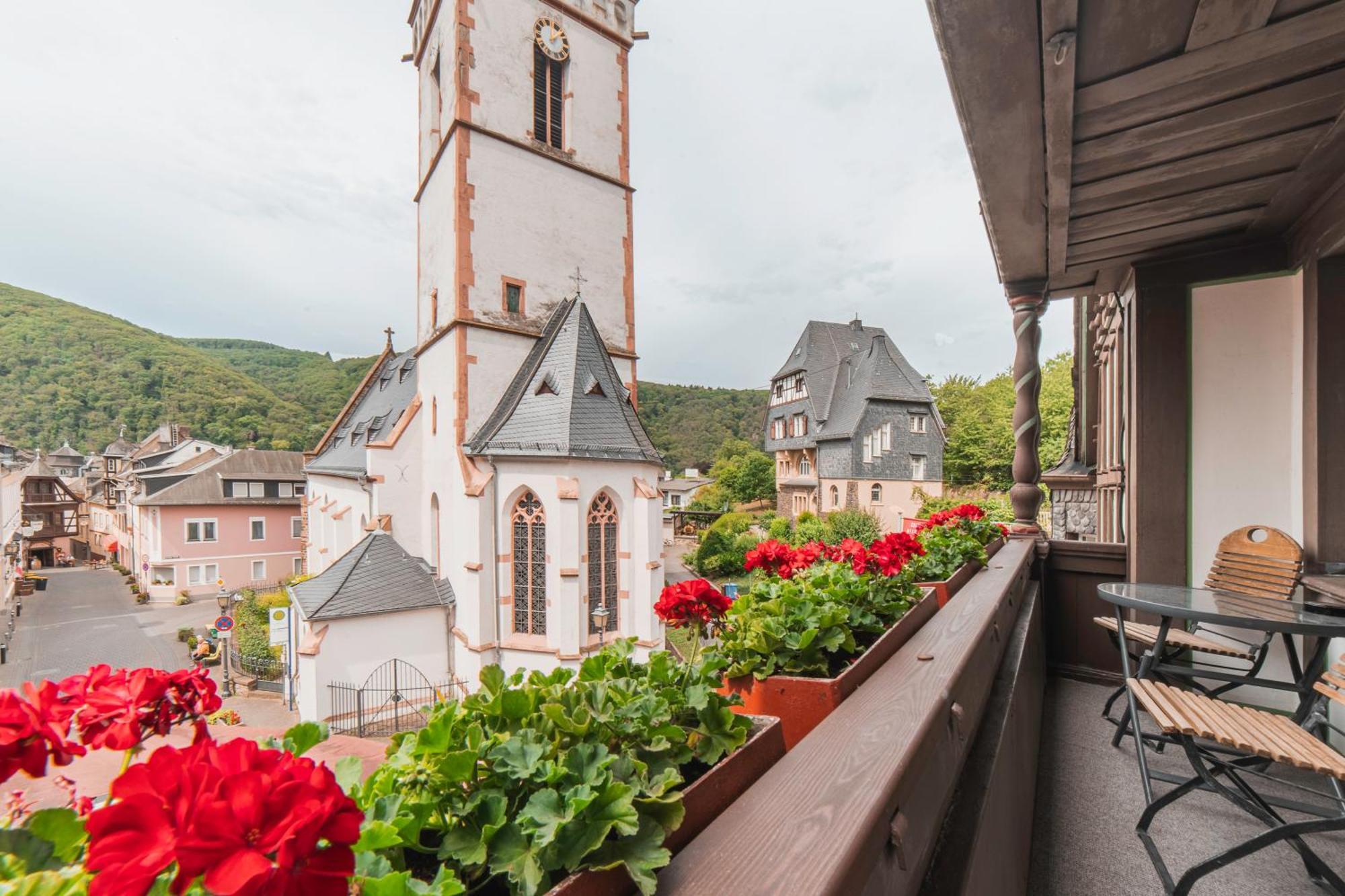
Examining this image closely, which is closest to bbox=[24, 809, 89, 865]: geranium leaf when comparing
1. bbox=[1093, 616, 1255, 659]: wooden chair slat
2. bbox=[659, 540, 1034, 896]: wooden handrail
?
bbox=[659, 540, 1034, 896]: wooden handrail

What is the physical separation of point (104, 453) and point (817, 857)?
160 ft

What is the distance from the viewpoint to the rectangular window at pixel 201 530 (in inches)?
905

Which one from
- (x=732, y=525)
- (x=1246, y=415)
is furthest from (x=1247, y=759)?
(x=732, y=525)

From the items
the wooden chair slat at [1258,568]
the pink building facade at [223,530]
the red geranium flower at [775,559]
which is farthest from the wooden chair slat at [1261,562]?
the pink building facade at [223,530]

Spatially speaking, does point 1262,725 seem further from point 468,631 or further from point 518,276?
point 518,276

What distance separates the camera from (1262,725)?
1.89 m

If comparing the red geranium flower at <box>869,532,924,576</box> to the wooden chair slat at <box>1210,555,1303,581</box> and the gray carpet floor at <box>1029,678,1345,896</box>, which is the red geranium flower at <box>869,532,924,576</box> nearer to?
the gray carpet floor at <box>1029,678,1345,896</box>

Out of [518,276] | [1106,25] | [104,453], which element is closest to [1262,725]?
[1106,25]

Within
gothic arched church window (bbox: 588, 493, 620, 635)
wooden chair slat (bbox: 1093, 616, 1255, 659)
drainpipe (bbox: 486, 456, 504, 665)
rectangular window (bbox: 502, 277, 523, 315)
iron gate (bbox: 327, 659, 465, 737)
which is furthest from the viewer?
rectangular window (bbox: 502, 277, 523, 315)

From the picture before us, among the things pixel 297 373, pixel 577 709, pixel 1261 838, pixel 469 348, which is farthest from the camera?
pixel 297 373

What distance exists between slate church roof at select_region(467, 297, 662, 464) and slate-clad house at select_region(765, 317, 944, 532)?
16088 millimetres

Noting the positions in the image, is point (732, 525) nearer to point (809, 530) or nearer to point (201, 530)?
point (809, 530)

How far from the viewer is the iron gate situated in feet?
33.8

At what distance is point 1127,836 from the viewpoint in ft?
6.84
